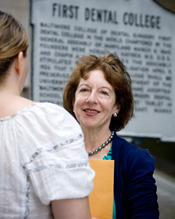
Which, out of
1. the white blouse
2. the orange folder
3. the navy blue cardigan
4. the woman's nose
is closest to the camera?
the white blouse

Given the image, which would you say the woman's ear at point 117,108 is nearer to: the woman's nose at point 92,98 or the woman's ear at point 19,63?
the woman's nose at point 92,98

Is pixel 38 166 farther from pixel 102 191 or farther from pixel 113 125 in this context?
pixel 113 125

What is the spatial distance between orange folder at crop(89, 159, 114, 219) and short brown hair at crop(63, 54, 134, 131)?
565mm

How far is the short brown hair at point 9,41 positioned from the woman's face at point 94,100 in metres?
0.93

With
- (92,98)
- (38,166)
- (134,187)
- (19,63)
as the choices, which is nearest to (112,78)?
(92,98)

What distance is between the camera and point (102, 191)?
1688 millimetres

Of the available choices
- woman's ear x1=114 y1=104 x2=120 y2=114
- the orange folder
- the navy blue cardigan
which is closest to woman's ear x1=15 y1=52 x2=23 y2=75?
the orange folder

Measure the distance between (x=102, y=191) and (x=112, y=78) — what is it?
0.69 metres

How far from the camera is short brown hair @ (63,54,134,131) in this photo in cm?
210

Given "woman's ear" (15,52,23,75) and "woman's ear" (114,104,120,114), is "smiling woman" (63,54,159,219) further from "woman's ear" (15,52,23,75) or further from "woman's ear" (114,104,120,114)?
"woman's ear" (15,52,23,75)

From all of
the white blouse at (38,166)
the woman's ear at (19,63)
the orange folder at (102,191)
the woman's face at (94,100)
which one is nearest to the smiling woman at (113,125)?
the woman's face at (94,100)

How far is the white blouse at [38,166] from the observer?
3.50ft

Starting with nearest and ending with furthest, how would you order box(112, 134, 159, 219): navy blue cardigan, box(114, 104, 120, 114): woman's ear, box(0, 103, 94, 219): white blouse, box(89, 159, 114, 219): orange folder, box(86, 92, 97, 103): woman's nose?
box(0, 103, 94, 219): white blouse, box(89, 159, 114, 219): orange folder, box(112, 134, 159, 219): navy blue cardigan, box(86, 92, 97, 103): woman's nose, box(114, 104, 120, 114): woman's ear

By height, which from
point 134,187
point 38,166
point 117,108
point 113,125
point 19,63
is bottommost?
point 134,187
